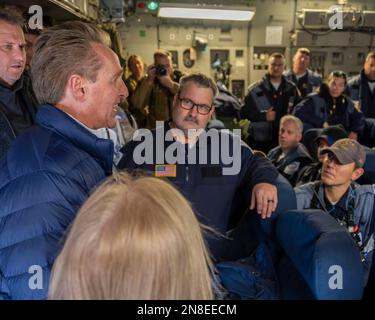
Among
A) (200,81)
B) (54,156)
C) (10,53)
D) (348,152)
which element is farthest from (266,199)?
(10,53)

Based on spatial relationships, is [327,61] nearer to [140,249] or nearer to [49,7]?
→ [49,7]

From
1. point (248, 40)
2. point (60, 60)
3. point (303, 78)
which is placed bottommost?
point (60, 60)

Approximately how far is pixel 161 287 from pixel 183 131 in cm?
131

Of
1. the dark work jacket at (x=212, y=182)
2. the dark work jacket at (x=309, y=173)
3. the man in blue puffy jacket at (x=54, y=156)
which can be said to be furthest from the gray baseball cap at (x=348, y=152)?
the man in blue puffy jacket at (x=54, y=156)

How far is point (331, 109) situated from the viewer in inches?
146

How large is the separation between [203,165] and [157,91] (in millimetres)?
1911

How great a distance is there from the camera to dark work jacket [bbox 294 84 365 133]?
366cm

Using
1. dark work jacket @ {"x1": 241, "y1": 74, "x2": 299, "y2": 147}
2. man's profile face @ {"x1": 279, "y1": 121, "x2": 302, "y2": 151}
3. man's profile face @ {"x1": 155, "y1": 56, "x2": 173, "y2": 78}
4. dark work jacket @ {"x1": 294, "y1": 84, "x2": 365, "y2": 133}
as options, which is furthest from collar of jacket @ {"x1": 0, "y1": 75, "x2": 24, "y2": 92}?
dark work jacket @ {"x1": 294, "y1": 84, "x2": 365, "y2": 133}

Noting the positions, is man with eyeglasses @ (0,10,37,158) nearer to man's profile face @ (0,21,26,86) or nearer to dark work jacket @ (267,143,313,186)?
man's profile face @ (0,21,26,86)

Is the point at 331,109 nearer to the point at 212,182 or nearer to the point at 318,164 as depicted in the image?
the point at 318,164

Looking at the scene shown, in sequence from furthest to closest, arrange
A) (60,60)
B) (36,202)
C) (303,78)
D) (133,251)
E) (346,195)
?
1. (303,78)
2. (346,195)
3. (60,60)
4. (36,202)
5. (133,251)

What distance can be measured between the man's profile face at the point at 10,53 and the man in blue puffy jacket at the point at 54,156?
2.49 ft

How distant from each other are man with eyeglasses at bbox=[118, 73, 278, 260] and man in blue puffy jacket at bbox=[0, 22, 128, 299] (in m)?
0.80
